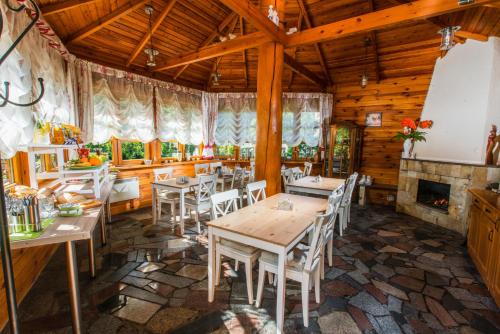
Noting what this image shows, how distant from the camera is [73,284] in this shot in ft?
5.25

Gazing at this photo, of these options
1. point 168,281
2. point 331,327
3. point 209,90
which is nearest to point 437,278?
point 331,327

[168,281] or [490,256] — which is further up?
[490,256]

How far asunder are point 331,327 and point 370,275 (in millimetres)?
963

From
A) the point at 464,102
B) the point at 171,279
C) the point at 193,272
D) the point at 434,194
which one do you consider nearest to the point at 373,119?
the point at 464,102

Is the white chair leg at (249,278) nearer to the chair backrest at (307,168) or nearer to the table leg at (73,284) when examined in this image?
the table leg at (73,284)

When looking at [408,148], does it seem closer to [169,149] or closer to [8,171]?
[169,149]

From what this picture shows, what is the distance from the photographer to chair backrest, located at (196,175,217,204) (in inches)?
→ 136

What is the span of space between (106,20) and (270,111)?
271cm

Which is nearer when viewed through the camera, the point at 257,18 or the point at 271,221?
the point at 271,221

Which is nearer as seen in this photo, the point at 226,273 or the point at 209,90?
the point at 226,273

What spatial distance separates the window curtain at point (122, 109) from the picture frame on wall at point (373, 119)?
4770 millimetres

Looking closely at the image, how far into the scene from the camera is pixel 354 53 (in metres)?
4.95

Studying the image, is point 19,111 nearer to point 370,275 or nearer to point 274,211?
Answer: point 274,211

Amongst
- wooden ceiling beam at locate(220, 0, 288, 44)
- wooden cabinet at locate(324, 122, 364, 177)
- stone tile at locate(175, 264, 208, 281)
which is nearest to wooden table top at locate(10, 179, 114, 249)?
stone tile at locate(175, 264, 208, 281)
